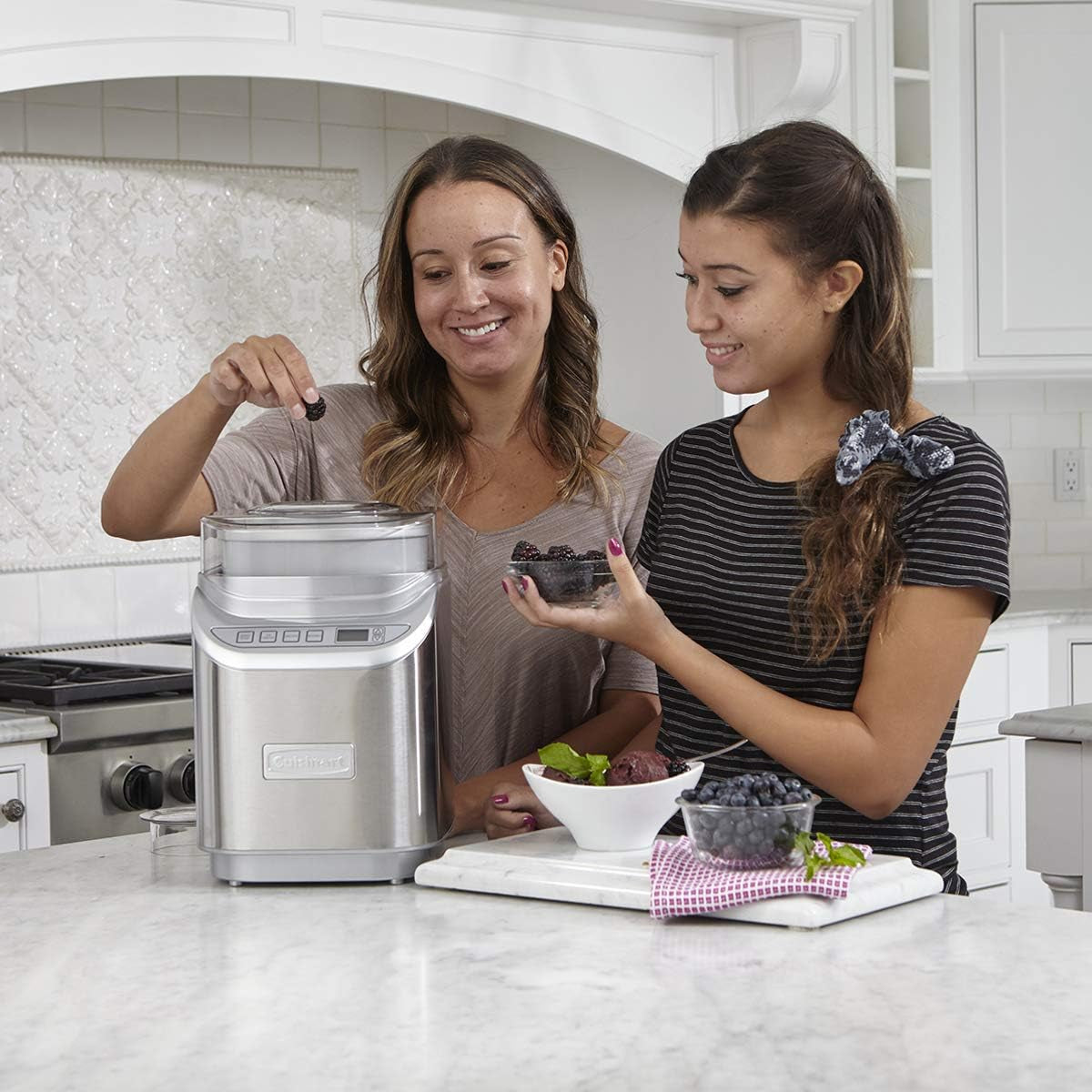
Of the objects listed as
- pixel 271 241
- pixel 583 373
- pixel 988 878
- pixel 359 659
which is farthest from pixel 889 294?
pixel 988 878

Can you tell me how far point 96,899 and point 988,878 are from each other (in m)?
2.93

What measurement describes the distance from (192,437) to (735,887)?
818 mm

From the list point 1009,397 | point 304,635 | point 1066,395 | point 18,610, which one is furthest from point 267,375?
point 1066,395

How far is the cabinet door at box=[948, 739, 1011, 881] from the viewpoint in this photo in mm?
3910

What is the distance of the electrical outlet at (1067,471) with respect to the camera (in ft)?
15.3

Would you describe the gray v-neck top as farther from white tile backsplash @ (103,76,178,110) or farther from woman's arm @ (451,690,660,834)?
white tile backsplash @ (103,76,178,110)

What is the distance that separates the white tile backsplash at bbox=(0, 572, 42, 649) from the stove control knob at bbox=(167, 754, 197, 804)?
67cm

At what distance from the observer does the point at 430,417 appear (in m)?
2.06

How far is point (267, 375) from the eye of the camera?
169 cm

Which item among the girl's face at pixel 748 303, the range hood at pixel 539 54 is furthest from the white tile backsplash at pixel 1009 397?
the girl's face at pixel 748 303

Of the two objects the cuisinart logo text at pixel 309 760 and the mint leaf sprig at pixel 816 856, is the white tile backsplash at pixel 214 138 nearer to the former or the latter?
the cuisinart logo text at pixel 309 760

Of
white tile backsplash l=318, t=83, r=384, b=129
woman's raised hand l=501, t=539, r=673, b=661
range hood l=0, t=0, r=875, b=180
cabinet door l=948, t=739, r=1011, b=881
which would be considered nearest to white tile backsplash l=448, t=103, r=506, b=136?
white tile backsplash l=318, t=83, r=384, b=129

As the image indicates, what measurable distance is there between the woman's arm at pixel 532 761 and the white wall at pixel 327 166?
1.81 m

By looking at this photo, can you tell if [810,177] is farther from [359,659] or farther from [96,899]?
[96,899]
